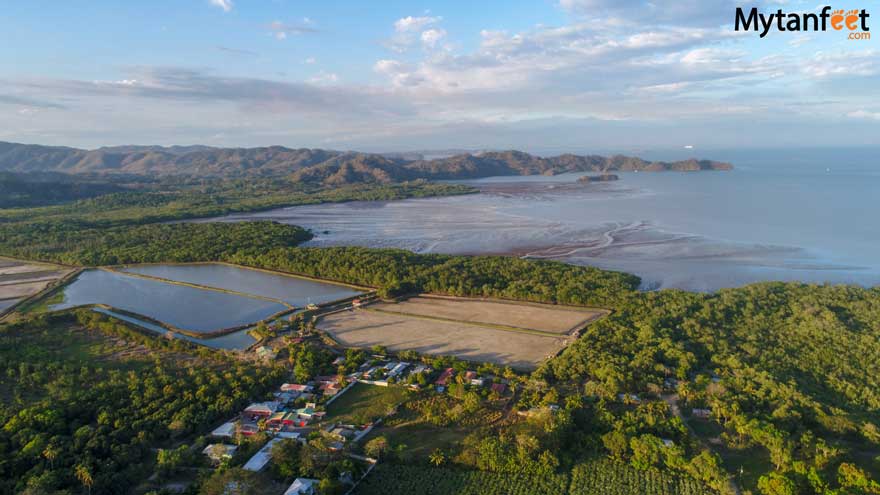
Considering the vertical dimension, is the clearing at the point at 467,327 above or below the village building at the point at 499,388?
above

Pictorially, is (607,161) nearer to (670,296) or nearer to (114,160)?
(670,296)

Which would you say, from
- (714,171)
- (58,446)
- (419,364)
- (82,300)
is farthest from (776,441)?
(714,171)

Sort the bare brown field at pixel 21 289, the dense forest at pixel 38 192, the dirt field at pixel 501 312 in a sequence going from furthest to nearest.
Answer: the dense forest at pixel 38 192
the bare brown field at pixel 21 289
the dirt field at pixel 501 312

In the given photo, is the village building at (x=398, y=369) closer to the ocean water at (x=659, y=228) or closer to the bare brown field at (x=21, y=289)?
the ocean water at (x=659, y=228)

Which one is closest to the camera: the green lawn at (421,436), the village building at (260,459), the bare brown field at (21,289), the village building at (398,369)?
the village building at (260,459)

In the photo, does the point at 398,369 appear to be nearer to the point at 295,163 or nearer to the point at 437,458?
the point at 437,458

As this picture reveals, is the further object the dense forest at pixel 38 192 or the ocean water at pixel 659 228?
the dense forest at pixel 38 192

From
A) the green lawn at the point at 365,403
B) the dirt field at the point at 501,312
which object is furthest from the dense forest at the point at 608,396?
the green lawn at the point at 365,403
